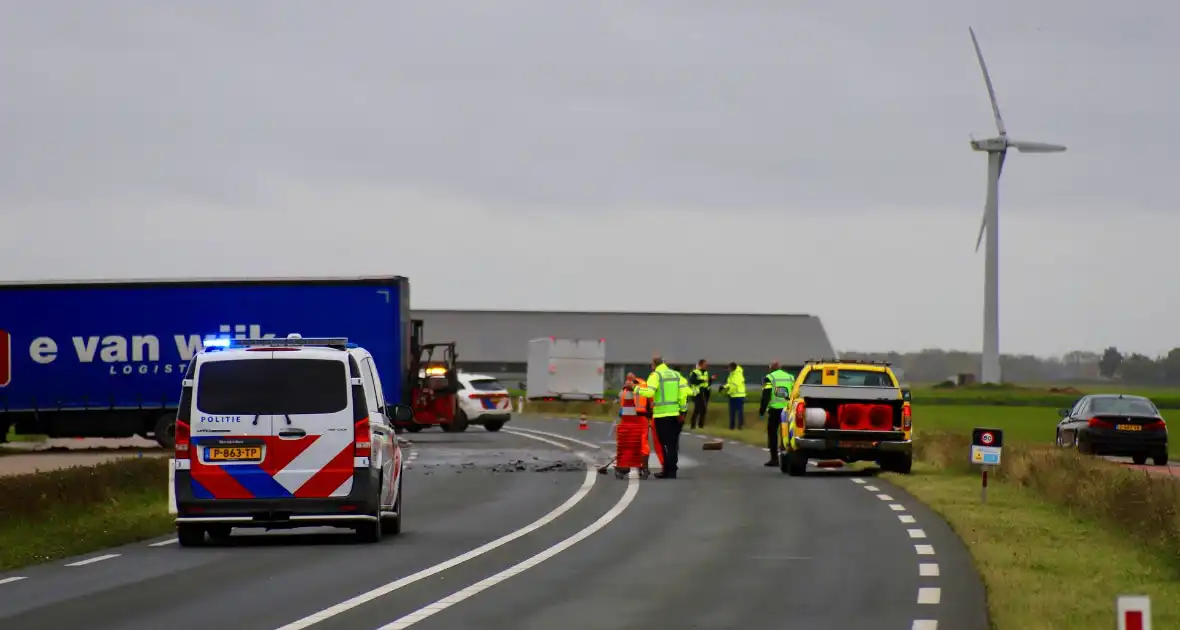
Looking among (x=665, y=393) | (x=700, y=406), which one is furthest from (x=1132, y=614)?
(x=700, y=406)

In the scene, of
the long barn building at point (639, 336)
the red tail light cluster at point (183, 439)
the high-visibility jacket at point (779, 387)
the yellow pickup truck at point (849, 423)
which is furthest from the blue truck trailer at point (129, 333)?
the long barn building at point (639, 336)

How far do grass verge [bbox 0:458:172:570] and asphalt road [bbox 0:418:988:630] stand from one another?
1.92 feet

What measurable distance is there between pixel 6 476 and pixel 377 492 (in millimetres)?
4723

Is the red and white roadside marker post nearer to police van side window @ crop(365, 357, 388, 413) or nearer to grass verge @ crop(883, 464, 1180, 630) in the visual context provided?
grass verge @ crop(883, 464, 1180, 630)

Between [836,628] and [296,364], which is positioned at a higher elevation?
[296,364]

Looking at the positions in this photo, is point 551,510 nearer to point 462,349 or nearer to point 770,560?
point 770,560

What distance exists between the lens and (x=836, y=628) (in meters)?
12.0

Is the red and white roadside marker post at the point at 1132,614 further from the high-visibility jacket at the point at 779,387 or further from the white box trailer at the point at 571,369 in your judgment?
the white box trailer at the point at 571,369

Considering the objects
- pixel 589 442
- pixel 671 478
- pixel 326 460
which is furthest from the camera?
pixel 589 442

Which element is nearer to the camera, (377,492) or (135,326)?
(377,492)

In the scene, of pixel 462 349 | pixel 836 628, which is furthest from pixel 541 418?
pixel 462 349

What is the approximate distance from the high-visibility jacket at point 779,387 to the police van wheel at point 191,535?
47.9 feet

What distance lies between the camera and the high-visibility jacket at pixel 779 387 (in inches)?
1258

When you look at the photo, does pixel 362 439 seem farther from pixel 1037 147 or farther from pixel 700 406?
pixel 1037 147
